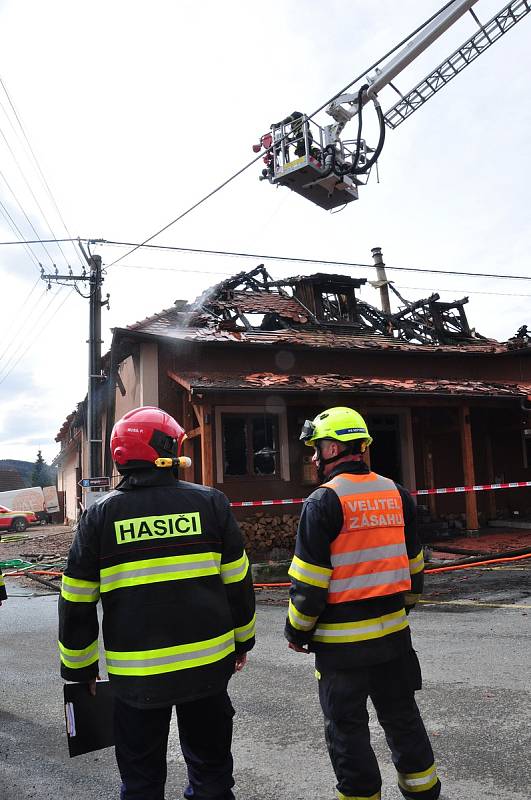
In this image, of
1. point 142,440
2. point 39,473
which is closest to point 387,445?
point 142,440

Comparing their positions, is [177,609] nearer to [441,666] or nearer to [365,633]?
[365,633]

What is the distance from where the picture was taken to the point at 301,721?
399cm

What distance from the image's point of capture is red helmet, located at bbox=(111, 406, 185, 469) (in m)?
2.48

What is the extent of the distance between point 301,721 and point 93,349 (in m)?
12.9

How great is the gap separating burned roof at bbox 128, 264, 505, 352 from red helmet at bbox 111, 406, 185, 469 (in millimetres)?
10620

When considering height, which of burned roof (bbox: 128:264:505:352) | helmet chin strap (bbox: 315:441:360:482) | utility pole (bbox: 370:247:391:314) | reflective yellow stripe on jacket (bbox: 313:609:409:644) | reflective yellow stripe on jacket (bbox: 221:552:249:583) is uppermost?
utility pole (bbox: 370:247:391:314)

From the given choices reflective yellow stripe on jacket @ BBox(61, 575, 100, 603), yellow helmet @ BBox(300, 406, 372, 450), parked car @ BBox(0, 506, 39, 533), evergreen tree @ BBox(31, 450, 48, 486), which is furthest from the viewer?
evergreen tree @ BBox(31, 450, 48, 486)

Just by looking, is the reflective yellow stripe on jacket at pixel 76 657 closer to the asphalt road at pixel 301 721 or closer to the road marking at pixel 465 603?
the asphalt road at pixel 301 721

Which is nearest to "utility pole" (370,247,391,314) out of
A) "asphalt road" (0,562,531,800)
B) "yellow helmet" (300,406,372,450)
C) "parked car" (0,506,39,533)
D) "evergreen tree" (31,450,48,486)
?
"parked car" (0,506,39,533)

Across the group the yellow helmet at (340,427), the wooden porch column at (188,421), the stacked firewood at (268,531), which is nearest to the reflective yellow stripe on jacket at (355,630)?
the yellow helmet at (340,427)

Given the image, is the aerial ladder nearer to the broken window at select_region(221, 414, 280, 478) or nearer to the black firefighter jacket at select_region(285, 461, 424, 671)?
the broken window at select_region(221, 414, 280, 478)

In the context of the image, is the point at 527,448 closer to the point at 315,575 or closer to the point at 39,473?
the point at 315,575

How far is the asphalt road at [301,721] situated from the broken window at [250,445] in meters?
5.83

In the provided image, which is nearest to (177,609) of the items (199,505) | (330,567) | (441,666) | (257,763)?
(199,505)
